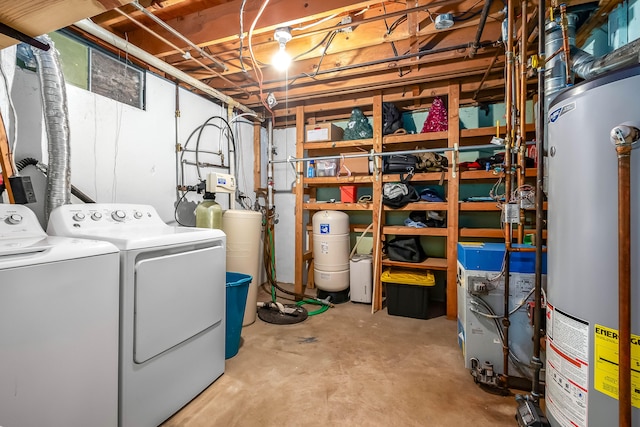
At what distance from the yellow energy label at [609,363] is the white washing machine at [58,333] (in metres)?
1.84

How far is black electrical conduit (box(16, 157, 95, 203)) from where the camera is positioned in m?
1.67

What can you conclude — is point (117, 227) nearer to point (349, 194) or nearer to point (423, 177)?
point (349, 194)

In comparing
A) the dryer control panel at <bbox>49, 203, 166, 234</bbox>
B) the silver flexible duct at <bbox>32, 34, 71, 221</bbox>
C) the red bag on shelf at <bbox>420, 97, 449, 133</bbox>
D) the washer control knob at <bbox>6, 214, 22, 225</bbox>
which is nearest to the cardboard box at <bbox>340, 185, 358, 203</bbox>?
the red bag on shelf at <bbox>420, 97, 449, 133</bbox>

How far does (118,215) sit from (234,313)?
3.22 ft

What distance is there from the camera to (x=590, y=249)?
3.15 ft

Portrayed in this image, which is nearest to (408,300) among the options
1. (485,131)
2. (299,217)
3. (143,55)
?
(299,217)

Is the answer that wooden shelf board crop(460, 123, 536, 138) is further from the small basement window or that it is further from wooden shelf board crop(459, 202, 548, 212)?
the small basement window

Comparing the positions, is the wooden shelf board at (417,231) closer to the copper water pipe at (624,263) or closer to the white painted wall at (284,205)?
the white painted wall at (284,205)

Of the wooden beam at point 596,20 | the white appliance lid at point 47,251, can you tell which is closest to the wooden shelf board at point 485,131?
the wooden beam at point 596,20

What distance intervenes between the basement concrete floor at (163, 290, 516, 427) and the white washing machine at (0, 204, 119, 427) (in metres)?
0.52

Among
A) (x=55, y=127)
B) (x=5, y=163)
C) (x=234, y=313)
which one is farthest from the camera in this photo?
(x=234, y=313)

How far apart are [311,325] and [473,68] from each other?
9.04 ft

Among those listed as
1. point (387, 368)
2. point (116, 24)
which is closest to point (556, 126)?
point (387, 368)

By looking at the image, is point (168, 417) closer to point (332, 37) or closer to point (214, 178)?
point (214, 178)
